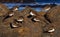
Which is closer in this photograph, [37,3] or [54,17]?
[54,17]

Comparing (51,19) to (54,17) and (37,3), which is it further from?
(37,3)

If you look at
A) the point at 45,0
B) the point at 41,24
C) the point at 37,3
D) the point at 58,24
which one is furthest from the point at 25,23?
the point at 45,0

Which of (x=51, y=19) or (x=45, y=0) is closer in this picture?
(x=51, y=19)

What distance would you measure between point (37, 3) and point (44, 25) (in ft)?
9.87

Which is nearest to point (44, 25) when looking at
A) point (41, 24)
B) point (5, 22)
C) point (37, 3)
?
point (41, 24)

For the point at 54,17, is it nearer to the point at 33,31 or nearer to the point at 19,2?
the point at 33,31

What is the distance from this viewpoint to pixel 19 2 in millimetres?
8883

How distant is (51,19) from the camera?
20.0 ft

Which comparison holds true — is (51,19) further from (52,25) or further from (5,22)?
(5,22)

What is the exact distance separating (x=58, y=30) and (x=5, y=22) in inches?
51.3

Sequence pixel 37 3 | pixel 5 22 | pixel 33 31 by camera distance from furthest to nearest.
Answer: pixel 37 3
pixel 5 22
pixel 33 31

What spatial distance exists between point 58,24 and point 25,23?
0.77 m

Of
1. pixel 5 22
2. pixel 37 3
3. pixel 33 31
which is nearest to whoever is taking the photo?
pixel 33 31

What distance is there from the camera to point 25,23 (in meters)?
5.82
